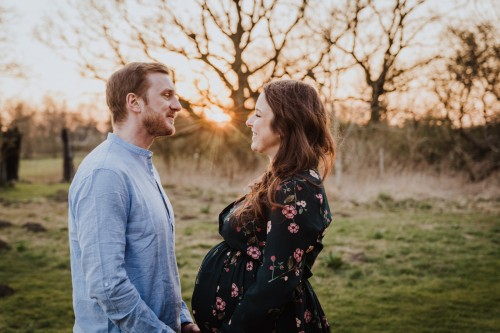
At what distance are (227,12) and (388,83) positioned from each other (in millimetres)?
3563

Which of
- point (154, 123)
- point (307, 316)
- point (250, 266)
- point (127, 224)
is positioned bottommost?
point (307, 316)

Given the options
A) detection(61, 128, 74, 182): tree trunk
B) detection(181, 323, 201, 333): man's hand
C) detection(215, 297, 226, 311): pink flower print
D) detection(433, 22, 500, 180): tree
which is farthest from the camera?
detection(61, 128, 74, 182): tree trunk

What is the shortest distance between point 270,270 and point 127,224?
63cm

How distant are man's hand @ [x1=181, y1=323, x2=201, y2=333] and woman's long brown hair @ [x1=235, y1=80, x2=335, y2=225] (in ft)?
2.02

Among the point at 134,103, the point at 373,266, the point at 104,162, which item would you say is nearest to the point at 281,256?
the point at 104,162

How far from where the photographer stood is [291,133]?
6.56 ft

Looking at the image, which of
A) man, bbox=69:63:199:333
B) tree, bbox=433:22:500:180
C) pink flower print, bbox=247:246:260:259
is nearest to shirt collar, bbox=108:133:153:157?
man, bbox=69:63:199:333

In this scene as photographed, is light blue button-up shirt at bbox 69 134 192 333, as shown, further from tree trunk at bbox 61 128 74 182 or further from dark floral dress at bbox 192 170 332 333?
tree trunk at bbox 61 128 74 182

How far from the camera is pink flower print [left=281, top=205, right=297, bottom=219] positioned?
1.77 meters

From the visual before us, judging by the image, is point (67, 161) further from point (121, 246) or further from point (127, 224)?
point (121, 246)

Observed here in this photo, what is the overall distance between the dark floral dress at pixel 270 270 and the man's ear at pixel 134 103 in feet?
2.20

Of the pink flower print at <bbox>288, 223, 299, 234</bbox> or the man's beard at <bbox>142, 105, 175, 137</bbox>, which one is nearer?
the pink flower print at <bbox>288, 223, 299, 234</bbox>

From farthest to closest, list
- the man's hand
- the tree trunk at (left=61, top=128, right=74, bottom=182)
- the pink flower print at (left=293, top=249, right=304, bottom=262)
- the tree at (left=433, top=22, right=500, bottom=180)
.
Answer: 1. the tree trunk at (left=61, top=128, right=74, bottom=182)
2. the tree at (left=433, top=22, right=500, bottom=180)
3. the man's hand
4. the pink flower print at (left=293, top=249, right=304, bottom=262)

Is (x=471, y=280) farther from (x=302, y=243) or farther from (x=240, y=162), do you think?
(x=240, y=162)
